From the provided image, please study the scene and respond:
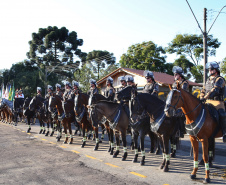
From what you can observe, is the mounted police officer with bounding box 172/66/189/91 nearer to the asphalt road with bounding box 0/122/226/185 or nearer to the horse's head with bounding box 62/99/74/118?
the asphalt road with bounding box 0/122/226/185

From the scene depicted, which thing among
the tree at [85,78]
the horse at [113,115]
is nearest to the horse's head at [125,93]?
the horse at [113,115]

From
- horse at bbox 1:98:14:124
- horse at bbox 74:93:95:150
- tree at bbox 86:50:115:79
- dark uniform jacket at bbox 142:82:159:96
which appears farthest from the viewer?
tree at bbox 86:50:115:79

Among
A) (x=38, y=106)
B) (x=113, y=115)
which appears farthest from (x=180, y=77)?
(x=38, y=106)

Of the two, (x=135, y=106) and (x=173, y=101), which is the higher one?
(x=173, y=101)

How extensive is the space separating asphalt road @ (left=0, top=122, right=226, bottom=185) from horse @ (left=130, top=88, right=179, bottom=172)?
749mm

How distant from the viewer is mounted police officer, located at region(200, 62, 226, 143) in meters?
6.20

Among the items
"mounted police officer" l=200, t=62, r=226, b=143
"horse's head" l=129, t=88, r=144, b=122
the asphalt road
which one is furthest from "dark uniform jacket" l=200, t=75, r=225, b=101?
the asphalt road

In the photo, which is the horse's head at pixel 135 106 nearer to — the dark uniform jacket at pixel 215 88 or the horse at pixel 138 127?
the horse at pixel 138 127

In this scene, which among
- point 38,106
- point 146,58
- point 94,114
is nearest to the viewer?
point 94,114

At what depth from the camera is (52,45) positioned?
46.1m

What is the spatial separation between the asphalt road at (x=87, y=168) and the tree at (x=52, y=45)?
37.4 meters

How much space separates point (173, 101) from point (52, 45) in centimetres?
4367

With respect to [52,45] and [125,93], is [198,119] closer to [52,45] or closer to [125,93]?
[125,93]

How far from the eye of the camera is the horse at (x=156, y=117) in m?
6.98
